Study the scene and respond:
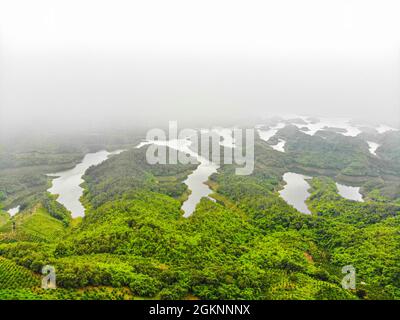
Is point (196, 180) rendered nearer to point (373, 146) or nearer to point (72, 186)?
point (72, 186)

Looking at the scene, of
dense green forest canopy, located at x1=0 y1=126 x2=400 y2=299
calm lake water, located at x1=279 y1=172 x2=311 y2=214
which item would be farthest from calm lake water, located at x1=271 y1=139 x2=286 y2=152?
dense green forest canopy, located at x1=0 y1=126 x2=400 y2=299

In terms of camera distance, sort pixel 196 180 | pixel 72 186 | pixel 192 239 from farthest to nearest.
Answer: pixel 196 180
pixel 72 186
pixel 192 239

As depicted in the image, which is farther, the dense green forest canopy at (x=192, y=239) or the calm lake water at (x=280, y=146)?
the calm lake water at (x=280, y=146)

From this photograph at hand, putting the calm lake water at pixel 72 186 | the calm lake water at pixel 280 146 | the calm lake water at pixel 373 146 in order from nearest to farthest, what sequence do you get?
1. the calm lake water at pixel 72 186
2. the calm lake water at pixel 280 146
3. the calm lake water at pixel 373 146

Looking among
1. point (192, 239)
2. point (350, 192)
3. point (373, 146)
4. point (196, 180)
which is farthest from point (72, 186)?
point (373, 146)

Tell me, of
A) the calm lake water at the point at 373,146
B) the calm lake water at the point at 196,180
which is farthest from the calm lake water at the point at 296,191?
the calm lake water at the point at 373,146

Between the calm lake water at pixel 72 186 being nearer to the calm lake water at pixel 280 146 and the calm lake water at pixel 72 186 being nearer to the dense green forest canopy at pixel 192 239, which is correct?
the dense green forest canopy at pixel 192 239

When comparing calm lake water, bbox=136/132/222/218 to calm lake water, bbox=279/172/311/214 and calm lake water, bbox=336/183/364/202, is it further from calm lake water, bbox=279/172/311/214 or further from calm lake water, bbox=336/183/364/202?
calm lake water, bbox=336/183/364/202
